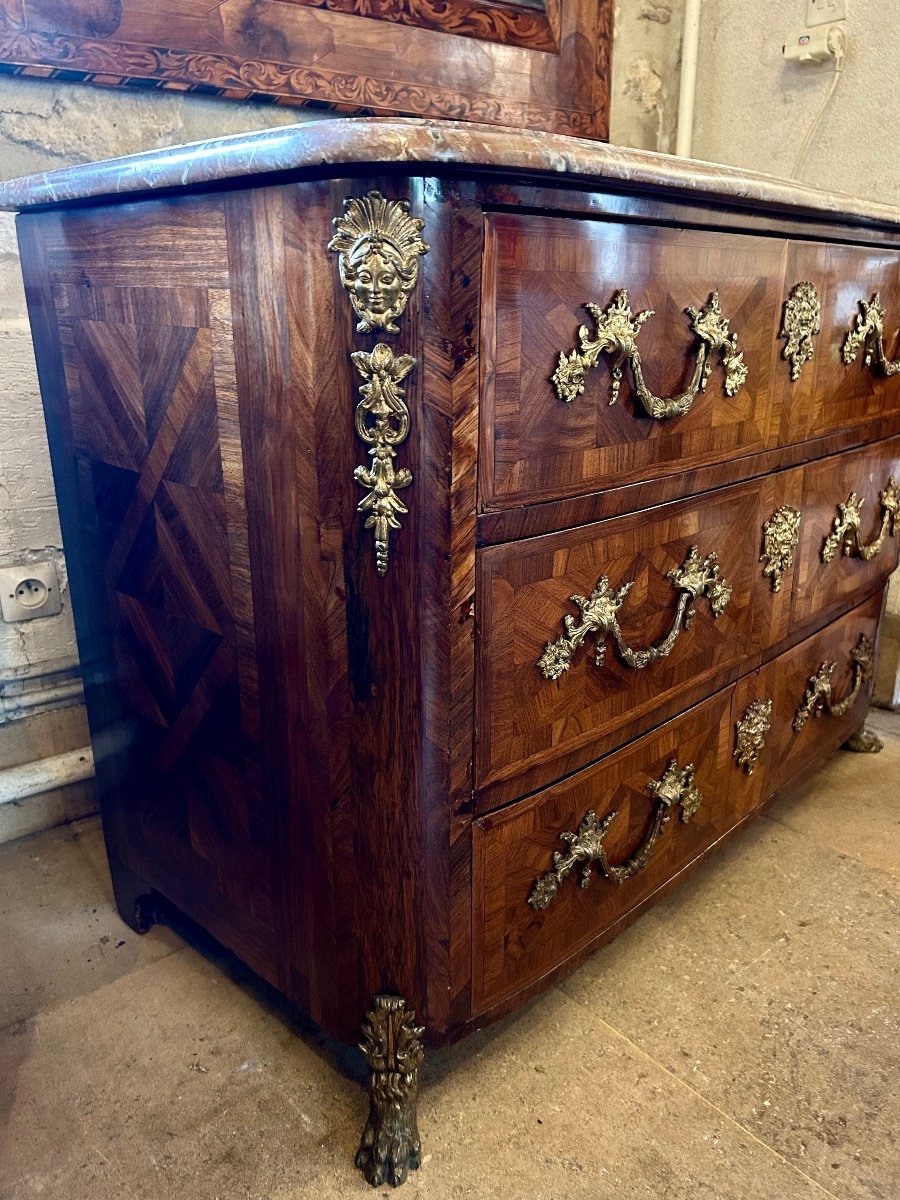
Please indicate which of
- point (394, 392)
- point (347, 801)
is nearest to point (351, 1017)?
point (347, 801)

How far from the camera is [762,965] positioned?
1.19 meters

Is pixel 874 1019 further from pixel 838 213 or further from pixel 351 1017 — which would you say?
pixel 838 213

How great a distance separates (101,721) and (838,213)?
107 cm

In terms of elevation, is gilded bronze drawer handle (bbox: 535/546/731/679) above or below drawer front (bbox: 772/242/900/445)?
below

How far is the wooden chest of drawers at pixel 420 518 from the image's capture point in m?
0.72

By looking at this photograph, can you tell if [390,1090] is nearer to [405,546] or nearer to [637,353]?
[405,546]

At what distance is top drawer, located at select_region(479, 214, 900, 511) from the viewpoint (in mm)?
751

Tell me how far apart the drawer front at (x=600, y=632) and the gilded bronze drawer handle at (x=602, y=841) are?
0.08m

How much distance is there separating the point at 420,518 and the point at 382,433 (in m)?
0.07

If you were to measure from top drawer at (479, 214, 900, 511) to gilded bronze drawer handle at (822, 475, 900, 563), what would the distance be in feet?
0.56

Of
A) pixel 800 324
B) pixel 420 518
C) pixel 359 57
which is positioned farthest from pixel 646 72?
pixel 420 518

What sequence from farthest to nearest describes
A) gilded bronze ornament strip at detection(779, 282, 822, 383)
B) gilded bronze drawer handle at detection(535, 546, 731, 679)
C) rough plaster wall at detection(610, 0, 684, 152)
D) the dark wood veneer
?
rough plaster wall at detection(610, 0, 684, 152) → gilded bronze ornament strip at detection(779, 282, 822, 383) → gilded bronze drawer handle at detection(535, 546, 731, 679) → the dark wood veneer

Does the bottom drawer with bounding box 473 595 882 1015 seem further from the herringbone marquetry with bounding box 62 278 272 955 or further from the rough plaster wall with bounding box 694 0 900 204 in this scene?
the rough plaster wall with bounding box 694 0 900 204

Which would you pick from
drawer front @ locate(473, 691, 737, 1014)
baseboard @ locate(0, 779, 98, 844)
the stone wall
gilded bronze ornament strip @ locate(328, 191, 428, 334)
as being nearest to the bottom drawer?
drawer front @ locate(473, 691, 737, 1014)
